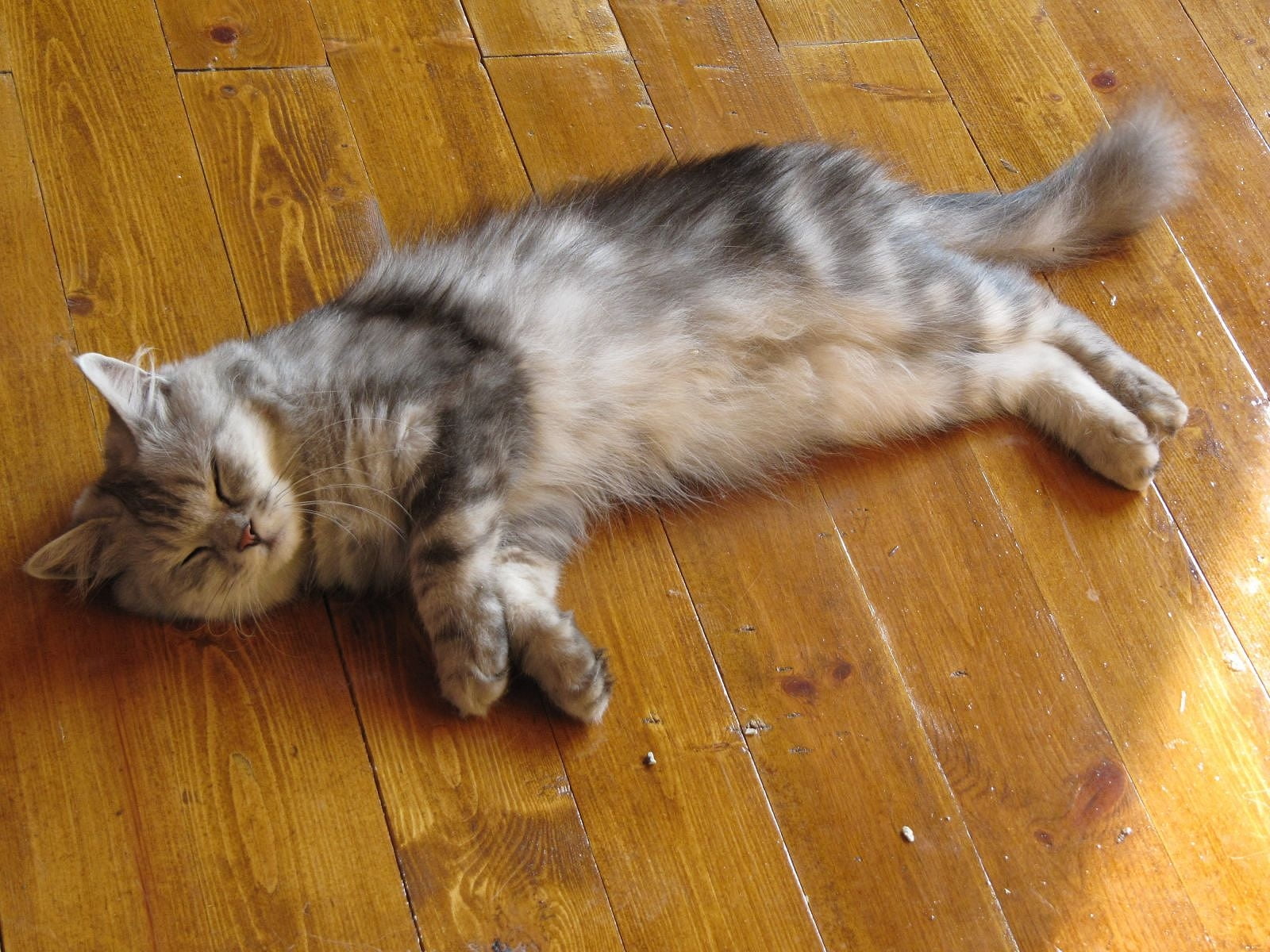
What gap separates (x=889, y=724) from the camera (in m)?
1.88

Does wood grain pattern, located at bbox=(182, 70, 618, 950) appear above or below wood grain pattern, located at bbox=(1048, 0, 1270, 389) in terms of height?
below

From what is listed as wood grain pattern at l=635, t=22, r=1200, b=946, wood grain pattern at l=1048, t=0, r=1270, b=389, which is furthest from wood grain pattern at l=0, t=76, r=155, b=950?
wood grain pattern at l=1048, t=0, r=1270, b=389

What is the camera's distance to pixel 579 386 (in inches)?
79.4

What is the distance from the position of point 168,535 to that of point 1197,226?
2052mm

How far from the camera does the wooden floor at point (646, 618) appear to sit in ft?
5.56

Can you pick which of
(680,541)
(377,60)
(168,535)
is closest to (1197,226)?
(680,541)

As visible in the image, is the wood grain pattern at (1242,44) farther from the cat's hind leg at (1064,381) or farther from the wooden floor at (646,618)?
the cat's hind leg at (1064,381)

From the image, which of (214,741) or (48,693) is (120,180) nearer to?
(48,693)

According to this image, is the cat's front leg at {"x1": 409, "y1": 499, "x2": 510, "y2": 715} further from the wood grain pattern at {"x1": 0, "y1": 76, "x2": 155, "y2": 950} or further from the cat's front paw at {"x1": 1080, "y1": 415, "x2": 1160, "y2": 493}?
the cat's front paw at {"x1": 1080, "y1": 415, "x2": 1160, "y2": 493}

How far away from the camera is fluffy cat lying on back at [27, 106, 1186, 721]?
180cm

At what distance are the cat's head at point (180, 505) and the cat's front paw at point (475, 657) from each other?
0.96ft

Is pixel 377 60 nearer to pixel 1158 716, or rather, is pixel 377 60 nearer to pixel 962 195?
pixel 962 195

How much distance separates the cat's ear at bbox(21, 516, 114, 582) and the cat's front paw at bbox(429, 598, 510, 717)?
1.66 feet

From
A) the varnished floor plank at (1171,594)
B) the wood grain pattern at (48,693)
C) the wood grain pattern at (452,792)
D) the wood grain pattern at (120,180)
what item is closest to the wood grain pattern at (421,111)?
the wood grain pattern at (452,792)
